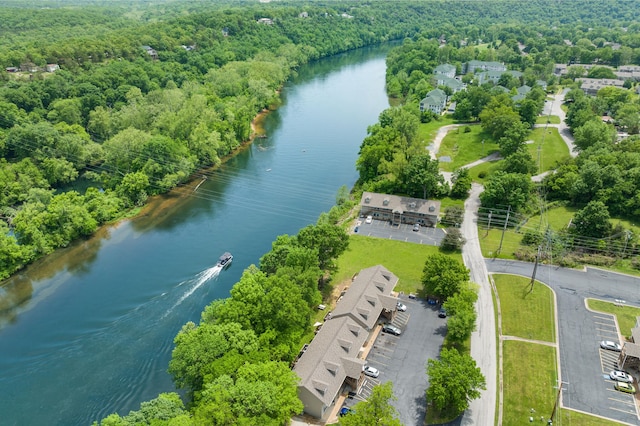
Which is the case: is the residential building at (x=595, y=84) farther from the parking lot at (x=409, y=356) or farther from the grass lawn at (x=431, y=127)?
the parking lot at (x=409, y=356)

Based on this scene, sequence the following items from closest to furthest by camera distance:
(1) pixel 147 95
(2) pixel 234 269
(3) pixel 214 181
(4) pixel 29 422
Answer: (4) pixel 29 422
(2) pixel 234 269
(3) pixel 214 181
(1) pixel 147 95

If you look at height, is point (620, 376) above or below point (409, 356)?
above

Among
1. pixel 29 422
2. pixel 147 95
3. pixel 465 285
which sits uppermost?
pixel 147 95

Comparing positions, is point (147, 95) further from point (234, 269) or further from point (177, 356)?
point (177, 356)

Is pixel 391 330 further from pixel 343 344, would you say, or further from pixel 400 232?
pixel 400 232

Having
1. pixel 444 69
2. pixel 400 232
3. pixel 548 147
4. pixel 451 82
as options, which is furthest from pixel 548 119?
pixel 400 232

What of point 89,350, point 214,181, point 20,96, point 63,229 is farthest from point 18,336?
point 20,96

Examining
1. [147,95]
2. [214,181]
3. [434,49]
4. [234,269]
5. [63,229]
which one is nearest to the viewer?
[234,269]
